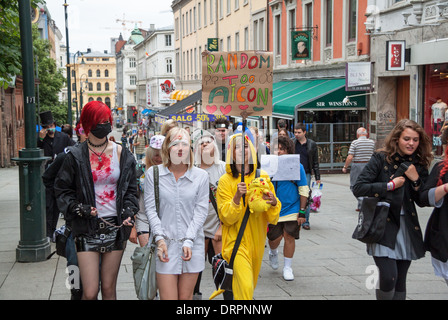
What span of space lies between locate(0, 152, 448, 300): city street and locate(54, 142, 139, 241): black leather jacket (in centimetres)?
202

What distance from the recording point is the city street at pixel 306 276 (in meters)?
6.34

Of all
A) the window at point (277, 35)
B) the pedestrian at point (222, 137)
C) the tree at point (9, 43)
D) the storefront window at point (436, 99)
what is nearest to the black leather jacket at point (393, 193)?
the pedestrian at point (222, 137)

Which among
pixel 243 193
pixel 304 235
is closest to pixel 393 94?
pixel 304 235

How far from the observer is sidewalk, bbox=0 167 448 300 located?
20.8ft

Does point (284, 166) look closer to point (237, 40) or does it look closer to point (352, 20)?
point (352, 20)

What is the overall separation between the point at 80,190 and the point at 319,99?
18167 mm

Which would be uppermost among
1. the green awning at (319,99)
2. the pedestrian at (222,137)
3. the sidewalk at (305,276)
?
the green awning at (319,99)

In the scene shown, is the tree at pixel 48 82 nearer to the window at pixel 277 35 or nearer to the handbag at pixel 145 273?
the window at pixel 277 35

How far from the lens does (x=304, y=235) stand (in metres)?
9.86

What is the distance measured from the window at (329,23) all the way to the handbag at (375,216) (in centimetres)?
2007

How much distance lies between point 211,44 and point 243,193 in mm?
35809

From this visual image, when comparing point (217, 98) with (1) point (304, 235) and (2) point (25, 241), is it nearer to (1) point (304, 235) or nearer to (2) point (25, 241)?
(2) point (25, 241)

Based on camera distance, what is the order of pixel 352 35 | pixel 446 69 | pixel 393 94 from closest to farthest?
pixel 446 69
pixel 393 94
pixel 352 35

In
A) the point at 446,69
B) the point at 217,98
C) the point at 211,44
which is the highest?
the point at 211,44
